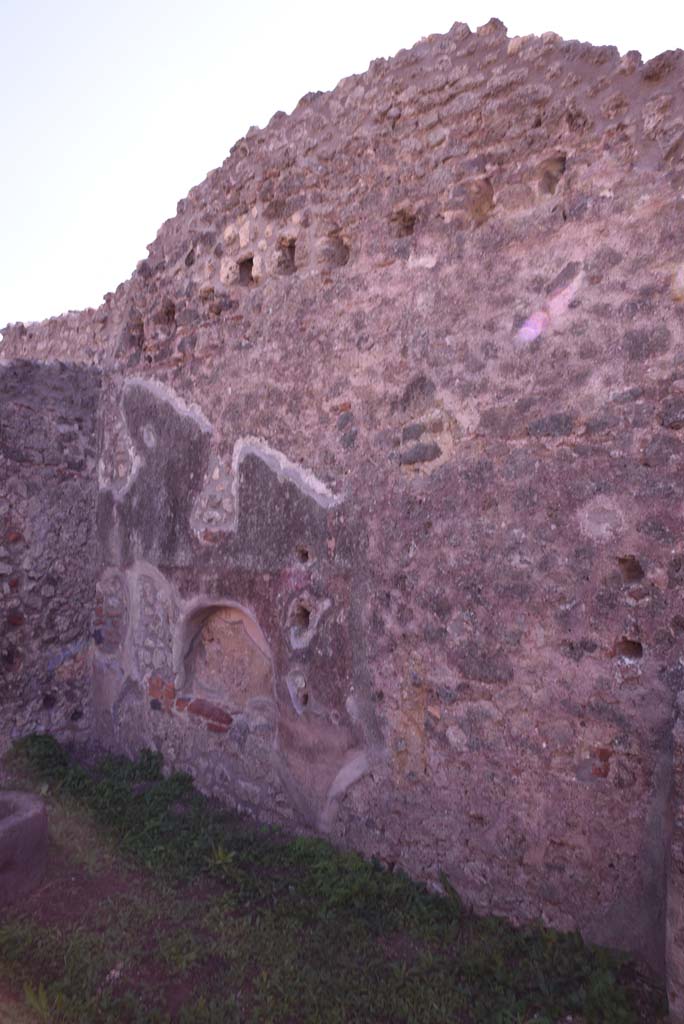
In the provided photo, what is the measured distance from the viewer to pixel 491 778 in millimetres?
2908

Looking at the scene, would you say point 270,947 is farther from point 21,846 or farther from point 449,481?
point 449,481

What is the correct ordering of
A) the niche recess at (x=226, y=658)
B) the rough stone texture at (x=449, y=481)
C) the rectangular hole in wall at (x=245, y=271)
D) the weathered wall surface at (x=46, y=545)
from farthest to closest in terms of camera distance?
the weathered wall surface at (x=46, y=545), the rectangular hole in wall at (x=245, y=271), the niche recess at (x=226, y=658), the rough stone texture at (x=449, y=481)

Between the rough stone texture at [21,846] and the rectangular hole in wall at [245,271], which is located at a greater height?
the rectangular hole in wall at [245,271]

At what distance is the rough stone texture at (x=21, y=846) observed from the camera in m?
3.02

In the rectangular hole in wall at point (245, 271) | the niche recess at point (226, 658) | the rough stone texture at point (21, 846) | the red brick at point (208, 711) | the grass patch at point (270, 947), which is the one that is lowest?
the grass patch at point (270, 947)

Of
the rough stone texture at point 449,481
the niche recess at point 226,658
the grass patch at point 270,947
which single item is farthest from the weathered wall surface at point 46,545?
the grass patch at point 270,947

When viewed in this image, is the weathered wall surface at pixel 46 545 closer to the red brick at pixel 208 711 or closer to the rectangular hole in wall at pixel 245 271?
the red brick at pixel 208 711

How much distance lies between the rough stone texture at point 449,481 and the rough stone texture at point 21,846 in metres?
1.01

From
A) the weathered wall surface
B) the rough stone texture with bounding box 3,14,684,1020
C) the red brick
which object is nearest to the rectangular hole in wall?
the rough stone texture with bounding box 3,14,684,1020

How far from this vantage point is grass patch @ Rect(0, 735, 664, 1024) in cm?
239

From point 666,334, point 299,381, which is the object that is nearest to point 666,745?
point 666,334

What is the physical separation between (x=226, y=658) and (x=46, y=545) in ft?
4.79

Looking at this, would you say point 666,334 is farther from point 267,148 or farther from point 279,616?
point 267,148

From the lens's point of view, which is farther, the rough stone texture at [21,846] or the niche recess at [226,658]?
the niche recess at [226,658]
